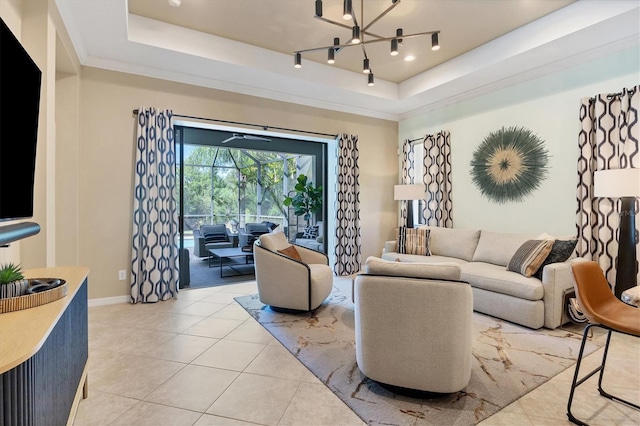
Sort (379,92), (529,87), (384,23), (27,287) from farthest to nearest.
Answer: (379,92), (529,87), (384,23), (27,287)

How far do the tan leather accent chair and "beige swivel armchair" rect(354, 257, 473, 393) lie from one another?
0.63 meters

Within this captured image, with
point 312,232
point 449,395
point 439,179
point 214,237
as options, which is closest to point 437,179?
point 439,179

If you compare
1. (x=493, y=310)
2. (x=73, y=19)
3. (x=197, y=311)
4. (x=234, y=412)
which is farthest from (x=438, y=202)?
(x=73, y=19)

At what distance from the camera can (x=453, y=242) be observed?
4.71 meters

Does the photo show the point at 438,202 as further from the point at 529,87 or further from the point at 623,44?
the point at 623,44

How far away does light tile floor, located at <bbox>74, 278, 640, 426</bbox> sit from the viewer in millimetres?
1881

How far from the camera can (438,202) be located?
17.4ft

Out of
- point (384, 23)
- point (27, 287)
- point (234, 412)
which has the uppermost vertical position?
point (384, 23)

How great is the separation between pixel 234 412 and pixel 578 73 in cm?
480

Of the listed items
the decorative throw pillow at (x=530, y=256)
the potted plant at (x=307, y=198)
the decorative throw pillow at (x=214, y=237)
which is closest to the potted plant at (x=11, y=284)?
the decorative throw pillow at (x=530, y=256)

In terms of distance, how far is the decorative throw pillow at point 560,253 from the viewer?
3363mm

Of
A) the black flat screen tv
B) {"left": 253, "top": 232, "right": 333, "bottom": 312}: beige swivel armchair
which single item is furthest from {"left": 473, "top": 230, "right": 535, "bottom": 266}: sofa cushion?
the black flat screen tv

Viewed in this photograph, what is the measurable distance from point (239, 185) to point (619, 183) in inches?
330

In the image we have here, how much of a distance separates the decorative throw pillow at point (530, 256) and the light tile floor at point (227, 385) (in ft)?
2.86
